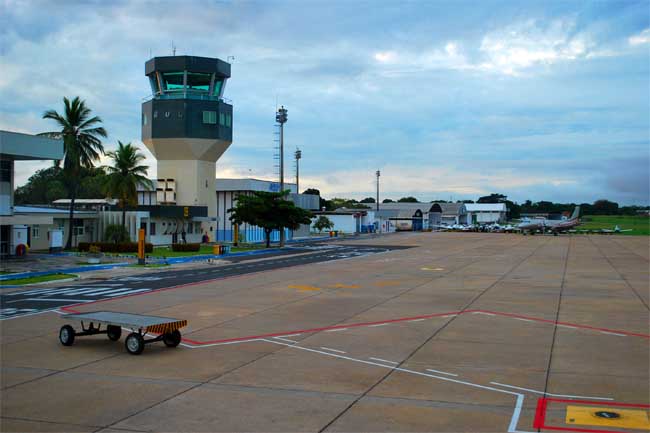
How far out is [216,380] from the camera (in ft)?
46.9

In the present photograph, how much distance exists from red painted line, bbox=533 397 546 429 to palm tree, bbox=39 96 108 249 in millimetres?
51936

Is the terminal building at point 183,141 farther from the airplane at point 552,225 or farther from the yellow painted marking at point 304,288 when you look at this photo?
the airplane at point 552,225

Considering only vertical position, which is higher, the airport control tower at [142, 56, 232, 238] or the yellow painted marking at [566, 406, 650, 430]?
the airport control tower at [142, 56, 232, 238]

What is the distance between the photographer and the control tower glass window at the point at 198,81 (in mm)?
71438

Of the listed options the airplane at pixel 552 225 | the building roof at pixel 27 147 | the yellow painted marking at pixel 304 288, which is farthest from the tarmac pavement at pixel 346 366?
the airplane at pixel 552 225

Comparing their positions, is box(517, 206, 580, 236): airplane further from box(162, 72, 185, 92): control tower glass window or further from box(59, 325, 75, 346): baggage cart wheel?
box(59, 325, 75, 346): baggage cart wheel

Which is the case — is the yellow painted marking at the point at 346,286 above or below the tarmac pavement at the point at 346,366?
above

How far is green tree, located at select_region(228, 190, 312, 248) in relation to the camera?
230ft

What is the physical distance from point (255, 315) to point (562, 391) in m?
13.0

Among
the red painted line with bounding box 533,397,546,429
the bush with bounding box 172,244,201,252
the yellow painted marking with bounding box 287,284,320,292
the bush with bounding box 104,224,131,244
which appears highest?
the bush with bounding box 104,224,131,244

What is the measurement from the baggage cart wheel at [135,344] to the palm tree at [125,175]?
4630 centimetres

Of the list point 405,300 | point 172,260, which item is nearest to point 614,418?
point 405,300

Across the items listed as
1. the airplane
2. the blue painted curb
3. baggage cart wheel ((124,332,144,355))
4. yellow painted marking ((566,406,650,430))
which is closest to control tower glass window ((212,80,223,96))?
the blue painted curb

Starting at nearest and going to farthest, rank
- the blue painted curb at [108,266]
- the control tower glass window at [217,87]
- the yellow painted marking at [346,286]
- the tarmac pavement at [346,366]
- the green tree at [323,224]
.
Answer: the tarmac pavement at [346,366] → the yellow painted marking at [346,286] → the blue painted curb at [108,266] → the control tower glass window at [217,87] → the green tree at [323,224]
